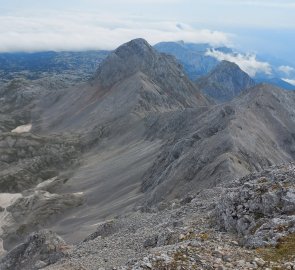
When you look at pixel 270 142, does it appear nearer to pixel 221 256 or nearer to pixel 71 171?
pixel 71 171

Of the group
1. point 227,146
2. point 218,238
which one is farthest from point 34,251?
point 227,146

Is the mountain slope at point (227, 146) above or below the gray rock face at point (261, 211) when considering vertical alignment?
below

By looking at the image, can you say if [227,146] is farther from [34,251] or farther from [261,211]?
[261,211]

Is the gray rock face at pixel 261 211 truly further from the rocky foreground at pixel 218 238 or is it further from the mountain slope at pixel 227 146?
the mountain slope at pixel 227 146

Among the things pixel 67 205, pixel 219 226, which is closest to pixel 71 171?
pixel 67 205

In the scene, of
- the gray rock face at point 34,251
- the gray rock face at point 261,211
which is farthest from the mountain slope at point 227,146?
the gray rock face at point 261,211

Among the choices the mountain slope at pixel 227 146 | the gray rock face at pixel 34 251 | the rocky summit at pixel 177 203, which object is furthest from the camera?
the mountain slope at pixel 227 146

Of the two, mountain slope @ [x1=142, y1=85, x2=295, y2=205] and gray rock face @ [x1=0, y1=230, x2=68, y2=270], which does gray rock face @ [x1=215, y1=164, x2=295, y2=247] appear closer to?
gray rock face @ [x1=0, y1=230, x2=68, y2=270]
